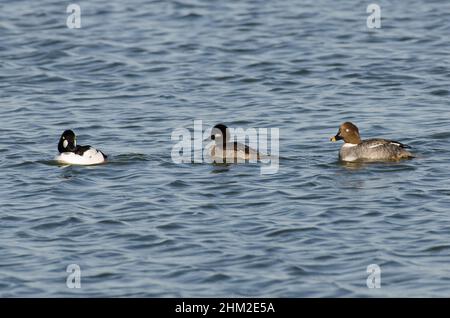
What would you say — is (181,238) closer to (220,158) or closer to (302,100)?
(220,158)

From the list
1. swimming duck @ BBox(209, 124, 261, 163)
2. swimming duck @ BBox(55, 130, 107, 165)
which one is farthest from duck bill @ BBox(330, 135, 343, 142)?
swimming duck @ BBox(55, 130, 107, 165)

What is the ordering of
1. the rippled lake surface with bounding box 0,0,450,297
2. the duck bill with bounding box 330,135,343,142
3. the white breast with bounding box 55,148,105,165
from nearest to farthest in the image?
the rippled lake surface with bounding box 0,0,450,297, the white breast with bounding box 55,148,105,165, the duck bill with bounding box 330,135,343,142

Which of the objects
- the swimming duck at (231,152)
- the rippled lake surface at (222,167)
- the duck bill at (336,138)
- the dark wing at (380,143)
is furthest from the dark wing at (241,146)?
the dark wing at (380,143)

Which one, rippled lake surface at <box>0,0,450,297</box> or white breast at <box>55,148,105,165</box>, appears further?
white breast at <box>55,148,105,165</box>

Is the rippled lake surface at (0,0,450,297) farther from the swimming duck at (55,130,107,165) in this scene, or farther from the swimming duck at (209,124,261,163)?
the swimming duck at (209,124,261,163)

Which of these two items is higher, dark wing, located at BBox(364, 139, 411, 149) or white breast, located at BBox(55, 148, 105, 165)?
dark wing, located at BBox(364, 139, 411, 149)

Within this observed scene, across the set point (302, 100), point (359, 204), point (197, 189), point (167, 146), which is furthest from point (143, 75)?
point (359, 204)

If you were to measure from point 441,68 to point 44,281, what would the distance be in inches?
582

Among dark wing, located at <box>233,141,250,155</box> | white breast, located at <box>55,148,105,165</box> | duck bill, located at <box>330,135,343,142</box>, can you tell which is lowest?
white breast, located at <box>55,148,105,165</box>

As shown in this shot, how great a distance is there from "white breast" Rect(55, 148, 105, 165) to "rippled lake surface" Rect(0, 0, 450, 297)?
0.13 meters

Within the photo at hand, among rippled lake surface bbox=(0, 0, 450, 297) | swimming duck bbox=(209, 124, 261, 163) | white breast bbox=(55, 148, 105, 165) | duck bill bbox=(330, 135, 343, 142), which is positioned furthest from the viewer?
duck bill bbox=(330, 135, 343, 142)

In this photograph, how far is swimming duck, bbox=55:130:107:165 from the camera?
18938mm

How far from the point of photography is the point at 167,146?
2039 centimetres

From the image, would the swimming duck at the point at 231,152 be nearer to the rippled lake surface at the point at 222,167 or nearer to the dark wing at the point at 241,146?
the dark wing at the point at 241,146
